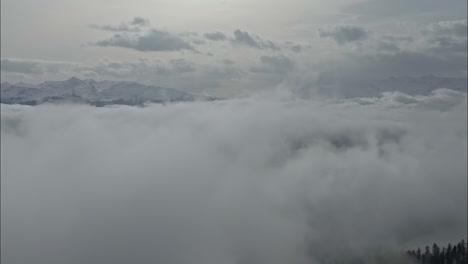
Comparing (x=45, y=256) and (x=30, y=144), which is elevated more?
(x=30, y=144)

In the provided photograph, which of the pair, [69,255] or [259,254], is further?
[259,254]

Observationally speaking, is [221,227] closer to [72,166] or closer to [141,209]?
[141,209]

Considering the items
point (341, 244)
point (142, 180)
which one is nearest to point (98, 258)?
point (142, 180)

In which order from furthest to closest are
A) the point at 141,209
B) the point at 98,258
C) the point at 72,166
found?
the point at 72,166, the point at 141,209, the point at 98,258

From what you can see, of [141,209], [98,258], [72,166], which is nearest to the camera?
[98,258]

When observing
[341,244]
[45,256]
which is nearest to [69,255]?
[45,256]

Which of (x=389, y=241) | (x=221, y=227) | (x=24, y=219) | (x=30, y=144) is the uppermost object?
(x=30, y=144)

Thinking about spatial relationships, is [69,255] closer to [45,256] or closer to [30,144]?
[45,256]

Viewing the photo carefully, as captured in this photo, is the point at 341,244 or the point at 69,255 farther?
the point at 341,244

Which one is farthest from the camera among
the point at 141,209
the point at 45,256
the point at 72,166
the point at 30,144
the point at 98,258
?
the point at 72,166
